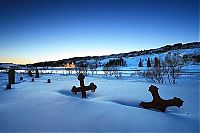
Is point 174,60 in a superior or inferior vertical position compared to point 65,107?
superior

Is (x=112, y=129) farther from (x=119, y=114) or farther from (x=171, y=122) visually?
(x=171, y=122)

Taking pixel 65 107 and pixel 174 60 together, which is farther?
pixel 174 60

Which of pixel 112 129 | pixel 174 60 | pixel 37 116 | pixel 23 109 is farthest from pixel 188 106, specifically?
pixel 174 60

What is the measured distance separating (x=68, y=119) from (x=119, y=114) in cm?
118

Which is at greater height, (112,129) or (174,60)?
→ (174,60)

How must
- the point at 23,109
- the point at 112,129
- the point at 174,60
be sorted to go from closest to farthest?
the point at 112,129
the point at 23,109
the point at 174,60

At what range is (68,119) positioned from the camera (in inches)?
170

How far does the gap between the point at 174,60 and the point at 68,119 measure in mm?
13396

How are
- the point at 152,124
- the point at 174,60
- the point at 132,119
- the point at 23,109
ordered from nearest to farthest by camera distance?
the point at 152,124 → the point at 132,119 → the point at 23,109 → the point at 174,60

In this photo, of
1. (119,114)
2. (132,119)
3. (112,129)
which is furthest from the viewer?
(119,114)

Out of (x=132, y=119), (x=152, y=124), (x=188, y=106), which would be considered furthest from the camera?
(x=188, y=106)

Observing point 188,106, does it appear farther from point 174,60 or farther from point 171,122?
point 174,60

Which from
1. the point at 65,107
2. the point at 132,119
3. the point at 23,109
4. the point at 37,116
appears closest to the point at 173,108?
the point at 132,119

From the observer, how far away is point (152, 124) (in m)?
3.91
